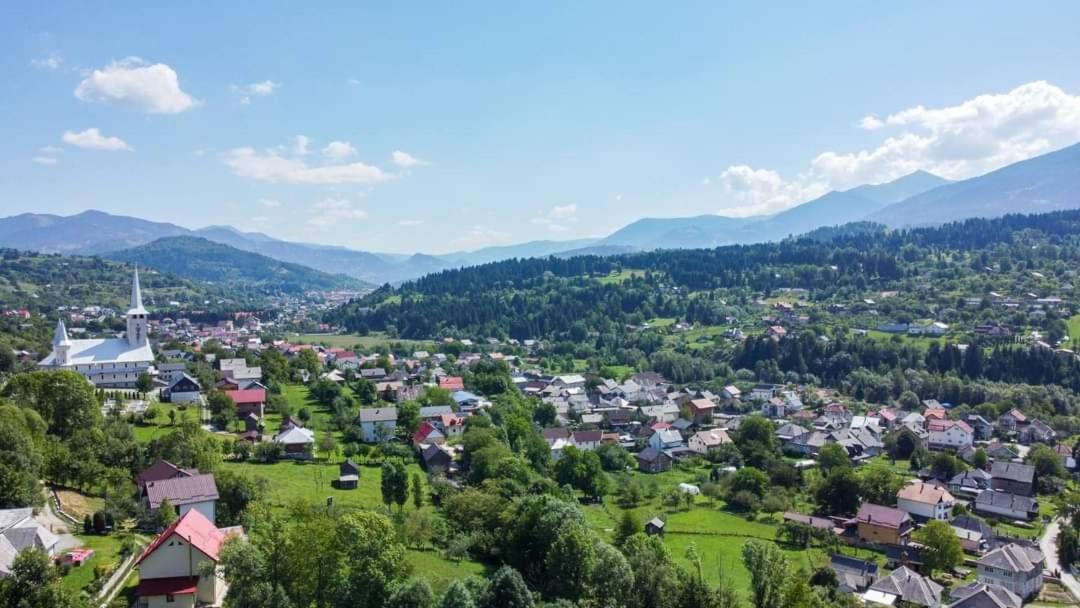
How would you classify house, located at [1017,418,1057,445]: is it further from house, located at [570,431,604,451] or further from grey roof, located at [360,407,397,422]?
grey roof, located at [360,407,397,422]

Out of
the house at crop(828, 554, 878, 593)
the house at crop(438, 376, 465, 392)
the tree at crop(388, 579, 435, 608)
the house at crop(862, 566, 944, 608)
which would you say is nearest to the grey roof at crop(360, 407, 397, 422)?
the house at crop(438, 376, 465, 392)

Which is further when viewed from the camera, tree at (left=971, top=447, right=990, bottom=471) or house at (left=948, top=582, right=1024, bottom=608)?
tree at (left=971, top=447, right=990, bottom=471)

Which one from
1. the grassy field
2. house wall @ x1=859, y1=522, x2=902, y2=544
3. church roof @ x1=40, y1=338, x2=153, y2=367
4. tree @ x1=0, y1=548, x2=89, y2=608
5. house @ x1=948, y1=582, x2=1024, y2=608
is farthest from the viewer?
the grassy field

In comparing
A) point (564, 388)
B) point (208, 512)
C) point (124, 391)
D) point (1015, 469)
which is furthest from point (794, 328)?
point (208, 512)

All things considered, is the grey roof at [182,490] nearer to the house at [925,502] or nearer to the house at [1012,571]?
the house at [1012,571]

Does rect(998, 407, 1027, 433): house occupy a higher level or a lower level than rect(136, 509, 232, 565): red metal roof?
lower

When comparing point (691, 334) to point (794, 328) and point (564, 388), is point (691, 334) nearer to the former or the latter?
point (794, 328)

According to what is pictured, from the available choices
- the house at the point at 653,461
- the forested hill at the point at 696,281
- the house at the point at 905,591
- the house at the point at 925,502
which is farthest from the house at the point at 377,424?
the forested hill at the point at 696,281

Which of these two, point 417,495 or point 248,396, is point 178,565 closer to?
point 417,495
